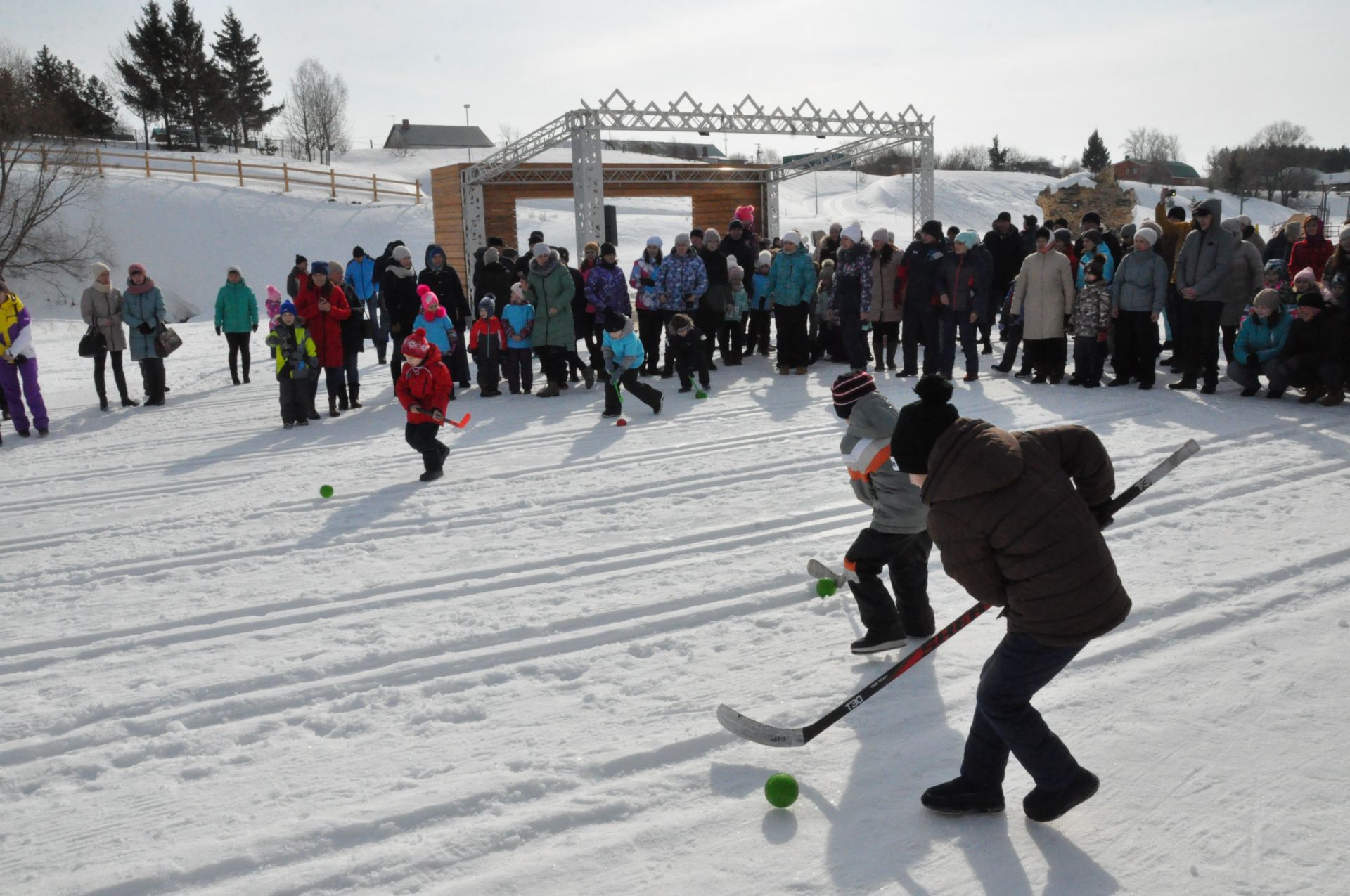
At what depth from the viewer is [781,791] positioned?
11.1 feet

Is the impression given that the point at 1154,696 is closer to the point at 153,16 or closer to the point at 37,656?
the point at 37,656

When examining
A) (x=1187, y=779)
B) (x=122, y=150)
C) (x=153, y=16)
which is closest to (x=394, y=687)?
(x=1187, y=779)

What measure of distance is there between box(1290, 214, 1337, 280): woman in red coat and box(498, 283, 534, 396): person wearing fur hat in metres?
8.42

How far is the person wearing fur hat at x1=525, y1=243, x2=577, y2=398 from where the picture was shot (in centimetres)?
1153

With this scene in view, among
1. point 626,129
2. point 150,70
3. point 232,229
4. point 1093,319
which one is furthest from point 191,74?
point 1093,319

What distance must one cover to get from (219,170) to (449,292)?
33.0 metres

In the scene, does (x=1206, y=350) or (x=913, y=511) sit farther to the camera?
(x=1206, y=350)

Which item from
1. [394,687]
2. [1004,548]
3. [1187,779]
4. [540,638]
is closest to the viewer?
[1004,548]

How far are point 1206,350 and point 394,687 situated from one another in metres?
8.99

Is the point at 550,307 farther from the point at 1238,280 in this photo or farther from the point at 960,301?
the point at 1238,280

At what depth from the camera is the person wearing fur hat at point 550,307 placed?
11531 mm

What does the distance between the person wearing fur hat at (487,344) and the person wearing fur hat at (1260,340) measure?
7.82 m

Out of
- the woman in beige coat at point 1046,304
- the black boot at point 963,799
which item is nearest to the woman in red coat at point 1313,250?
the woman in beige coat at point 1046,304

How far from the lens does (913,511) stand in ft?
14.5
